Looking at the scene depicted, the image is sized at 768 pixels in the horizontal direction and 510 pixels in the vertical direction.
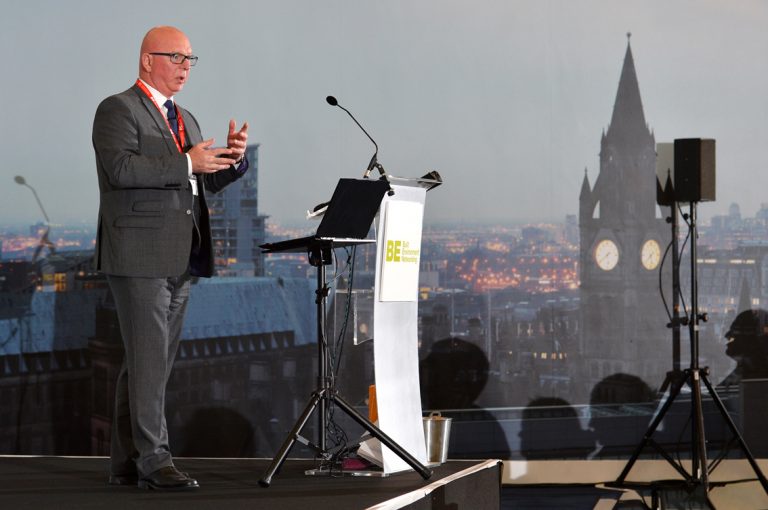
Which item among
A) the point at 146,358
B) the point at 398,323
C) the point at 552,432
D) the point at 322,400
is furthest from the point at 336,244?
the point at 552,432

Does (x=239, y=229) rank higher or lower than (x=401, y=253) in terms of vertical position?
higher

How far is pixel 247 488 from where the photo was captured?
3.46 metres

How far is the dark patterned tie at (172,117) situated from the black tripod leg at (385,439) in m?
1.13

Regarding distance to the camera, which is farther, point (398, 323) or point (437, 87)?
point (437, 87)

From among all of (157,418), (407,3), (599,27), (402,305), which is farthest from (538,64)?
(157,418)

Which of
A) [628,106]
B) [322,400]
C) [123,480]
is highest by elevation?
[628,106]

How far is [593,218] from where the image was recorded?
6367 millimetres

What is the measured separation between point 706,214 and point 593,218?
2.57ft

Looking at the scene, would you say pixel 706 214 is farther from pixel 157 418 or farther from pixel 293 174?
pixel 157 418

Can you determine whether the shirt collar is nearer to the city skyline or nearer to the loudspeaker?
the city skyline

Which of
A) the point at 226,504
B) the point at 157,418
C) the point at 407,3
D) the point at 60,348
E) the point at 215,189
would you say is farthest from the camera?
the point at 407,3

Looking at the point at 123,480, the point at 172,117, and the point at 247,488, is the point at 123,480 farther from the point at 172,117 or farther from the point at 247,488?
the point at 172,117

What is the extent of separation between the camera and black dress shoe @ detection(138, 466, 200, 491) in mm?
3268

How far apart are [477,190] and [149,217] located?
3385mm
